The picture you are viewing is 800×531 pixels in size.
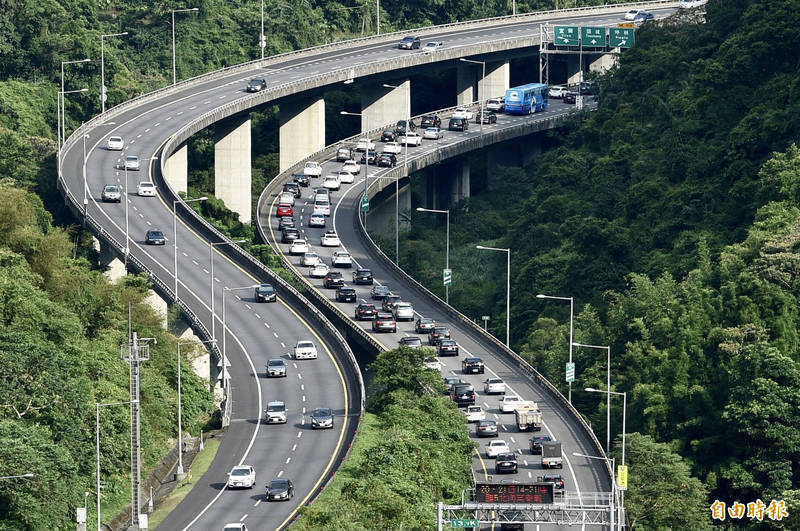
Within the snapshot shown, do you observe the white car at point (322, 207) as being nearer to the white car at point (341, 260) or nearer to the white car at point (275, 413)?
the white car at point (341, 260)

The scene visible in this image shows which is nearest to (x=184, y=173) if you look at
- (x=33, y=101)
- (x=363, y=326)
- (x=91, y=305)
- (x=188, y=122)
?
(x=188, y=122)

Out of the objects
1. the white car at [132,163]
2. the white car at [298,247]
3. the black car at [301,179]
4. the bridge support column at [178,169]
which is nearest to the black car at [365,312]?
the white car at [298,247]

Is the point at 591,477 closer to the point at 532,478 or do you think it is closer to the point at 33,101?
the point at 532,478

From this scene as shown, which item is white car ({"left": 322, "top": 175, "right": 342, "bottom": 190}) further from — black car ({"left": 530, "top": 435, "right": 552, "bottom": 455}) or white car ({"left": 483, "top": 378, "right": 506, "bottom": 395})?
black car ({"left": 530, "top": 435, "right": 552, "bottom": 455})

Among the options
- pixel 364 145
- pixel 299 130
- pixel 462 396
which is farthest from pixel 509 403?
pixel 299 130

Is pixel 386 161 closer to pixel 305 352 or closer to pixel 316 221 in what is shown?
pixel 316 221

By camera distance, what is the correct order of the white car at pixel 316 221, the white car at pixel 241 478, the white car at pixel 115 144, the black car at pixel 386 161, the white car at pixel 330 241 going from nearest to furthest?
1. the white car at pixel 241 478
2. the white car at pixel 330 241
3. the white car at pixel 316 221
4. the white car at pixel 115 144
5. the black car at pixel 386 161
